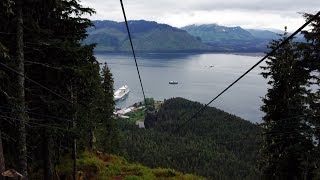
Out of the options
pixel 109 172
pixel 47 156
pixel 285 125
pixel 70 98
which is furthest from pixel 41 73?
pixel 285 125

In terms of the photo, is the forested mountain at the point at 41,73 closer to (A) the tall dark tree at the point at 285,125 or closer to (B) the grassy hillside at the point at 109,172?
(B) the grassy hillside at the point at 109,172

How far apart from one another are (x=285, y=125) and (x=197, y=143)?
388ft

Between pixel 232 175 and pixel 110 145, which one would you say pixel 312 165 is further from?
pixel 232 175

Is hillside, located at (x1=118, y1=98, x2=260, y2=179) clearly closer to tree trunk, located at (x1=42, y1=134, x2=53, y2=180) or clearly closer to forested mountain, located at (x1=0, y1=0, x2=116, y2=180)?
tree trunk, located at (x1=42, y1=134, x2=53, y2=180)

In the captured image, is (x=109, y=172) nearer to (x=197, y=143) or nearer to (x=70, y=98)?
(x=70, y=98)

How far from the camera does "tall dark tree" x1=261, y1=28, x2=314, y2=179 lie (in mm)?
22578

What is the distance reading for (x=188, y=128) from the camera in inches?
6442

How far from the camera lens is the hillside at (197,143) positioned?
11156 centimetres

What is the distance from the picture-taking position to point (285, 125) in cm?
2456

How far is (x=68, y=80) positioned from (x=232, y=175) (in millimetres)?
100809

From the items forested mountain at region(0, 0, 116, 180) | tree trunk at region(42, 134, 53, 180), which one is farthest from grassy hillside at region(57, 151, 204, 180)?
forested mountain at region(0, 0, 116, 180)

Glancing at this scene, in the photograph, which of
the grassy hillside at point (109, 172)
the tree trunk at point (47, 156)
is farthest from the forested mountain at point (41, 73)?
the grassy hillside at point (109, 172)

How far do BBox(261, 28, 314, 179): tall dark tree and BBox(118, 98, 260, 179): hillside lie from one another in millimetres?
64265

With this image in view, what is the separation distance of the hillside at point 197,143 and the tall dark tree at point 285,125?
64.3 meters
